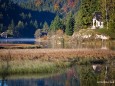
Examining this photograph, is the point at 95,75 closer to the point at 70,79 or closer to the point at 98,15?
the point at 70,79

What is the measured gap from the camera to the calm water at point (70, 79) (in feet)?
103

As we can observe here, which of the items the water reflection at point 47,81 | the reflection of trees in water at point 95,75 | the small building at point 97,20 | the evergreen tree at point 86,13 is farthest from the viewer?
the small building at point 97,20

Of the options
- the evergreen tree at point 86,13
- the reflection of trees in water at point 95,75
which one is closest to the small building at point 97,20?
the evergreen tree at point 86,13

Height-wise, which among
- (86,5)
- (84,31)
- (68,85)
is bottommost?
(68,85)

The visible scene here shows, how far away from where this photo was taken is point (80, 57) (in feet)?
161

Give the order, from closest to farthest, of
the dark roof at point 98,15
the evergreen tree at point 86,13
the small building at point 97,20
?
1. the evergreen tree at point 86,13
2. the small building at point 97,20
3. the dark roof at point 98,15

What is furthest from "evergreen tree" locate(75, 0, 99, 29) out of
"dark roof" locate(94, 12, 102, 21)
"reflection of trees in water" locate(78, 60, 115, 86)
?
"reflection of trees in water" locate(78, 60, 115, 86)

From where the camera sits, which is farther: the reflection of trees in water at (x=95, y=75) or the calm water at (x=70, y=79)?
the reflection of trees in water at (x=95, y=75)

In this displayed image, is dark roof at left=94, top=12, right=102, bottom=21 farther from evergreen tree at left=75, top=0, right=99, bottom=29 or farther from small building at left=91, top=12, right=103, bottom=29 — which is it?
evergreen tree at left=75, top=0, right=99, bottom=29

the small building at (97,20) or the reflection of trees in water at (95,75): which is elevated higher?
the small building at (97,20)

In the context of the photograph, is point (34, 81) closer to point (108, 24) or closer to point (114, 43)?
point (114, 43)

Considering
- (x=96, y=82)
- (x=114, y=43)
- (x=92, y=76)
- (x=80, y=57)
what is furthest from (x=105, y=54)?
(x=114, y=43)

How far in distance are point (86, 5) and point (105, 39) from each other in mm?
20385

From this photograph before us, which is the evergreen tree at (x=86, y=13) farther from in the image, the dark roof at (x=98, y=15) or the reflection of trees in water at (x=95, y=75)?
the reflection of trees in water at (x=95, y=75)
